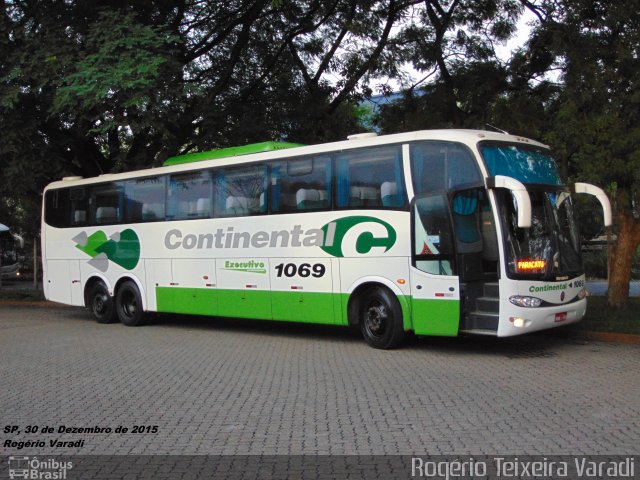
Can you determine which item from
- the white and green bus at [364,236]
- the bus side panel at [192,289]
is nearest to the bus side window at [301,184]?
the white and green bus at [364,236]

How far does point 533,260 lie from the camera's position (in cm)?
1027

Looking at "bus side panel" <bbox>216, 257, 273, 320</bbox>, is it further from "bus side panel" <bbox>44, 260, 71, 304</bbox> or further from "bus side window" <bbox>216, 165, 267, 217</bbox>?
"bus side panel" <bbox>44, 260, 71, 304</bbox>

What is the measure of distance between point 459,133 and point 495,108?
5514 mm

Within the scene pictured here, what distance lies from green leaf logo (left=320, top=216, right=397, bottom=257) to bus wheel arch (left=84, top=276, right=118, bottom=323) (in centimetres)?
665

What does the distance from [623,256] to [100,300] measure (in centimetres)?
1179

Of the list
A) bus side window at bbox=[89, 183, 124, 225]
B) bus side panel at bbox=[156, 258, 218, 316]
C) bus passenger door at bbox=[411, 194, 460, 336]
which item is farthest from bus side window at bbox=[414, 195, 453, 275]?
bus side window at bbox=[89, 183, 124, 225]

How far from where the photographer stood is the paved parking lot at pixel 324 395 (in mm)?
5777

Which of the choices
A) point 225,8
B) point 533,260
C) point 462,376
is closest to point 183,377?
point 462,376

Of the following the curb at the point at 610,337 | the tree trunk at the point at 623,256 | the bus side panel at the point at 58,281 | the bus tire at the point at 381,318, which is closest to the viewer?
the bus tire at the point at 381,318

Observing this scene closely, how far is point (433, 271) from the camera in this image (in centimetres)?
1062

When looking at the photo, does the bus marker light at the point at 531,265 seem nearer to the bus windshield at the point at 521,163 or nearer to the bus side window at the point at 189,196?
the bus windshield at the point at 521,163

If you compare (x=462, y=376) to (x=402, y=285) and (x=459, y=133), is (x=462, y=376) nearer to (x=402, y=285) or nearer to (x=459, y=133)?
(x=402, y=285)

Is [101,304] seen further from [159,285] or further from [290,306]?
[290,306]

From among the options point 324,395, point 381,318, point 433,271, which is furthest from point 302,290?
point 324,395
